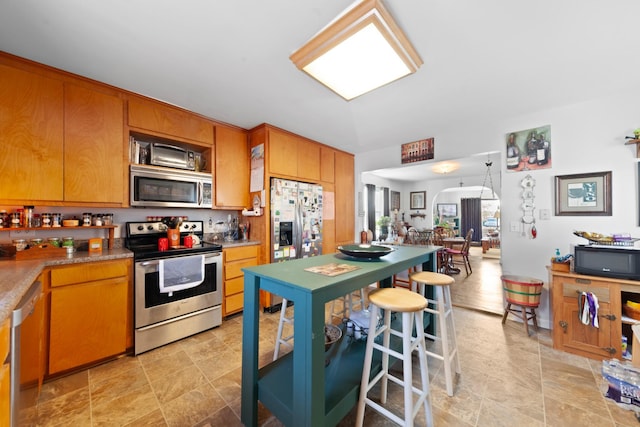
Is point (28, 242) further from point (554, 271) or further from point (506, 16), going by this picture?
point (554, 271)

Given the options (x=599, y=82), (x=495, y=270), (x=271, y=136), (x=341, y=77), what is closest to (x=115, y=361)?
(x=271, y=136)

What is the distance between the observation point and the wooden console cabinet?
6.20 feet

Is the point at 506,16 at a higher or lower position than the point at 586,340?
higher

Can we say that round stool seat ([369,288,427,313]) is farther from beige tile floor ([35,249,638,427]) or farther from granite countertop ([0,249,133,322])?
granite countertop ([0,249,133,322])

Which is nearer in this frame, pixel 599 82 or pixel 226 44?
pixel 226 44

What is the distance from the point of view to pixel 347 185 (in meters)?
4.12

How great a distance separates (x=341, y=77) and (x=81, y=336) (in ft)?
9.19

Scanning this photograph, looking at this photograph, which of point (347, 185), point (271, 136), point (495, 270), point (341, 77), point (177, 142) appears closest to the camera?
point (341, 77)

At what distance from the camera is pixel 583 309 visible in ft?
6.48

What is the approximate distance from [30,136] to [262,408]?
264 centimetres

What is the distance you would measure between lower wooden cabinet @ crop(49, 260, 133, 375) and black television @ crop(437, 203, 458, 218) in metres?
9.90

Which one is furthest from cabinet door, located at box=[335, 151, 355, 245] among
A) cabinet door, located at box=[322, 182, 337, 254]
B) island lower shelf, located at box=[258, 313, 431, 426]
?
island lower shelf, located at box=[258, 313, 431, 426]

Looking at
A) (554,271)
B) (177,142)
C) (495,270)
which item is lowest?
(495,270)

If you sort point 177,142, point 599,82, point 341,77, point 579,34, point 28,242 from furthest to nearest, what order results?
1. point 177,142
2. point 599,82
3. point 28,242
4. point 341,77
5. point 579,34
